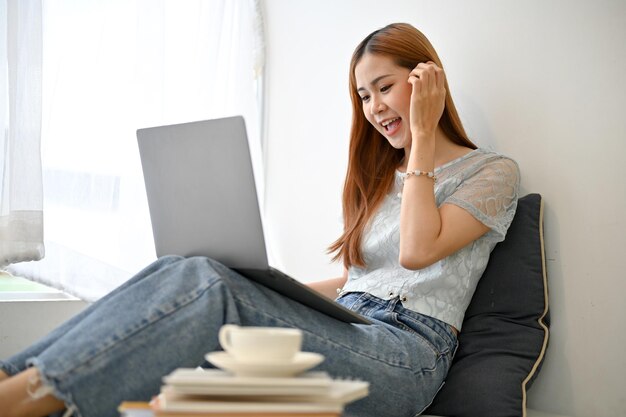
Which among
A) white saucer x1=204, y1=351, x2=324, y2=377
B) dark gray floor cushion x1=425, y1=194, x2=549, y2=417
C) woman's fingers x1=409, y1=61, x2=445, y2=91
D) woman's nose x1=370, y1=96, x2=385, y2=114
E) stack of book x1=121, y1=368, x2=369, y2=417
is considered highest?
woman's fingers x1=409, y1=61, x2=445, y2=91

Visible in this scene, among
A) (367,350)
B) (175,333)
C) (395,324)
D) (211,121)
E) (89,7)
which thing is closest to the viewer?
(175,333)

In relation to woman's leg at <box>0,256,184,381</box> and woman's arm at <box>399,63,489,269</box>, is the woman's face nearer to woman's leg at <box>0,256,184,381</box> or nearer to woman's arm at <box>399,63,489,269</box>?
woman's arm at <box>399,63,489,269</box>

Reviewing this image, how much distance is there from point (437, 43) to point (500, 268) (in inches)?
27.5

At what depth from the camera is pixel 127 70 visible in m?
2.18

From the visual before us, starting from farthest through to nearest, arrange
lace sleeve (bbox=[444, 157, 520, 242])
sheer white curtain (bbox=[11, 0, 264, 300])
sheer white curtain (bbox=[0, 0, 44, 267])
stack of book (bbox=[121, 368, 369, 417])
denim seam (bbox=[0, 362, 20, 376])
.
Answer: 1. sheer white curtain (bbox=[11, 0, 264, 300])
2. sheer white curtain (bbox=[0, 0, 44, 267])
3. lace sleeve (bbox=[444, 157, 520, 242])
4. denim seam (bbox=[0, 362, 20, 376])
5. stack of book (bbox=[121, 368, 369, 417])

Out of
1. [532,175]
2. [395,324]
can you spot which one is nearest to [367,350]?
[395,324]

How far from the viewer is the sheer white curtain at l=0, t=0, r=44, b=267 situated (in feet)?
6.12

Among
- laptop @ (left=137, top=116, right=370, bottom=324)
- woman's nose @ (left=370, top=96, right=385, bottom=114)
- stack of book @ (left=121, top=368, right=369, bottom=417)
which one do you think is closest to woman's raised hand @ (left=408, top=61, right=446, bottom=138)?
woman's nose @ (left=370, top=96, right=385, bottom=114)

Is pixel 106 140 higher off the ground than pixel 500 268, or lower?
higher

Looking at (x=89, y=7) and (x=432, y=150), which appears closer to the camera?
(x=432, y=150)

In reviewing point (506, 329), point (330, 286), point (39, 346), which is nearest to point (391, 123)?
point (330, 286)

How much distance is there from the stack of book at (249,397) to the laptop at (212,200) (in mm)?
377

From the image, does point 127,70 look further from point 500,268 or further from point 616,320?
point 616,320

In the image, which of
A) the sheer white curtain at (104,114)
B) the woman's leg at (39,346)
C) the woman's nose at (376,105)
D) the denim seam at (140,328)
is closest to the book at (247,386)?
the denim seam at (140,328)
